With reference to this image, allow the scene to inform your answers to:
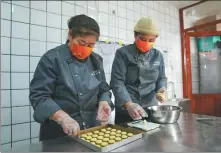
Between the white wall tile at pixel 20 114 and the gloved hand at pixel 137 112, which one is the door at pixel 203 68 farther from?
the white wall tile at pixel 20 114

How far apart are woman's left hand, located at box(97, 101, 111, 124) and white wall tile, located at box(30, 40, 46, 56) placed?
3.29 feet

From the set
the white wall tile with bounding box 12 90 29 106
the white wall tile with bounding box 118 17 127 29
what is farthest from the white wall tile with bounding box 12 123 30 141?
the white wall tile with bounding box 118 17 127 29

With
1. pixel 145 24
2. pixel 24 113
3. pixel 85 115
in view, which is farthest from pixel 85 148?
pixel 24 113

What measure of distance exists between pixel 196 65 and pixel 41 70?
3.06m

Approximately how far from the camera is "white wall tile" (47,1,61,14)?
6.11 feet

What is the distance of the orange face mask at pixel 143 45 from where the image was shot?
4.63 ft

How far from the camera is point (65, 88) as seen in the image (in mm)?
1035

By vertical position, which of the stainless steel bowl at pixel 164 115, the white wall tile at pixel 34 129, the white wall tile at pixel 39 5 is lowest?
the white wall tile at pixel 34 129

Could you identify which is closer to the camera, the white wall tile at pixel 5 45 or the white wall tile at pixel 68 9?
the white wall tile at pixel 5 45

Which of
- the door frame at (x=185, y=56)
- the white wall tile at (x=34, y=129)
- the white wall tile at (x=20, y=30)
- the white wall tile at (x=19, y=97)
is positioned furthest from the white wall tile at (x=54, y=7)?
A: the door frame at (x=185, y=56)

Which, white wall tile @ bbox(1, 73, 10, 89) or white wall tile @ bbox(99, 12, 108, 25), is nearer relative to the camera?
white wall tile @ bbox(1, 73, 10, 89)

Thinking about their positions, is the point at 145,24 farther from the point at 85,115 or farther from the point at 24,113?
the point at 24,113

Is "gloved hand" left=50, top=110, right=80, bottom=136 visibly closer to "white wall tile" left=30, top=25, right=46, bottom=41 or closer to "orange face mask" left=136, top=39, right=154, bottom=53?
"orange face mask" left=136, top=39, right=154, bottom=53

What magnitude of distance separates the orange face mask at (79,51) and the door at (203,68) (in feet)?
8.56
